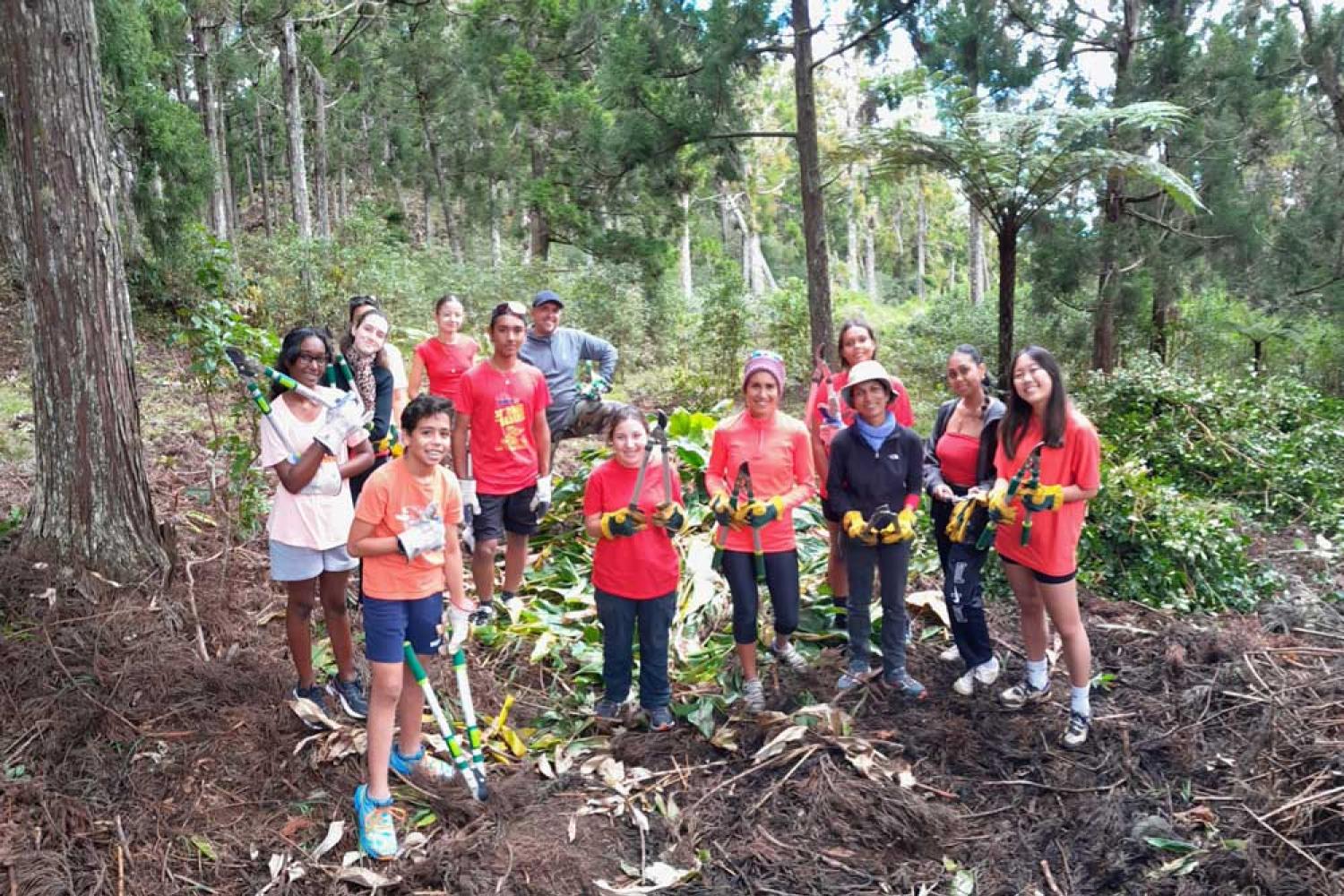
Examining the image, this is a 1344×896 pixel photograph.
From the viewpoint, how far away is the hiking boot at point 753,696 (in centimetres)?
407

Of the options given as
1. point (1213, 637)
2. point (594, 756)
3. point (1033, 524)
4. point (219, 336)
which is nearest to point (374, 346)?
point (219, 336)

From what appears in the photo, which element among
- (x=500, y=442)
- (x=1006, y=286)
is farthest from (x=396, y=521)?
(x=1006, y=286)

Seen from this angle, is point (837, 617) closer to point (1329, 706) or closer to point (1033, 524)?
point (1033, 524)

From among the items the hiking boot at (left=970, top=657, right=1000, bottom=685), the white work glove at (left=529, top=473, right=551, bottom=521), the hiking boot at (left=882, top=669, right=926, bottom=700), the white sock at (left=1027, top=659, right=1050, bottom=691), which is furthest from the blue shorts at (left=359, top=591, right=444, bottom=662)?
the white sock at (left=1027, top=659, right=1050, bottom=691)

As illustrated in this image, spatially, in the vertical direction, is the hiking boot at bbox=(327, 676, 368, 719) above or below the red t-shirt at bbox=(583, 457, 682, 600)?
below

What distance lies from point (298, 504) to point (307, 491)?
0.06 meters

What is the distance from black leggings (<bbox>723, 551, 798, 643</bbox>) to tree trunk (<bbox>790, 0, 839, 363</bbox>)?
4907 mm

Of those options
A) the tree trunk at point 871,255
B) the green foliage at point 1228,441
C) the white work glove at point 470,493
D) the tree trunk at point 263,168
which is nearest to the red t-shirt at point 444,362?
the white work glove at point 470,493

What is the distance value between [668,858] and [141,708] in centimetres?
223

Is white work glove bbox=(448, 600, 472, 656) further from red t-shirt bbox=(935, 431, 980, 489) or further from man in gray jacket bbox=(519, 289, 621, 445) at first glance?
red t-shirt bbox=(935, 431, 980, 489)

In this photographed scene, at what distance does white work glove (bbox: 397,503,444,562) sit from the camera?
311cm

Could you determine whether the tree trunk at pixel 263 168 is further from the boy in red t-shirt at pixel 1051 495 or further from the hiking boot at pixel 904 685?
the boy in red t-shirt at pixel 1051 495

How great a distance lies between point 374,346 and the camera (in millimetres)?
4344

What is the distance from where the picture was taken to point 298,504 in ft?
11.5
